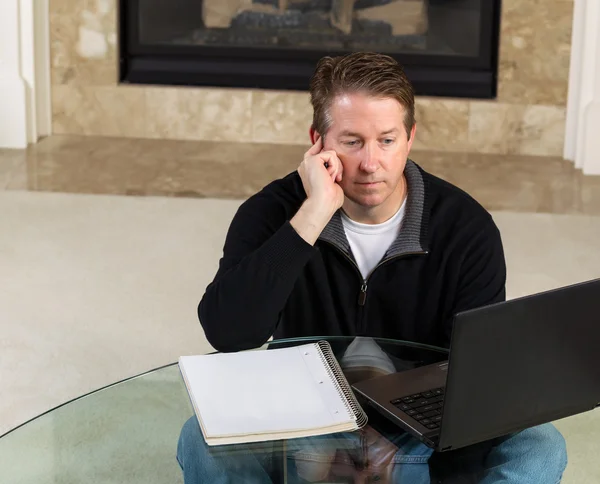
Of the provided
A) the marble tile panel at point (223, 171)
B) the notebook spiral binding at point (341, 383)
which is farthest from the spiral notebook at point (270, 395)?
the marble tile panel at point (223, 171)

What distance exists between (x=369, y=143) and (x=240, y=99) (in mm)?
Answer: 3280

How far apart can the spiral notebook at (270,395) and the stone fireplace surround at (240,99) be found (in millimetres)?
3434

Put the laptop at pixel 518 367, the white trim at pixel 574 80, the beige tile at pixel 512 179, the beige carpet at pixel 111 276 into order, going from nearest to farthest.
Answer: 1. the laptop at pixel 518 367
2. the beige carpet at pixel 111 276
3. the beige tile at pixel 512 179
4. the white trim at pixel 574 80

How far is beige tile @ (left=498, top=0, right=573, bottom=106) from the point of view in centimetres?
504

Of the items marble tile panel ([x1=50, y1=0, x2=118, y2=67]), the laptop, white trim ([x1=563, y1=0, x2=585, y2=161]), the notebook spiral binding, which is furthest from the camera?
marble tile panel ([x1=50, y1=0, x2=118, y2=67])

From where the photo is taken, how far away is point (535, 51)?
5.11 meters

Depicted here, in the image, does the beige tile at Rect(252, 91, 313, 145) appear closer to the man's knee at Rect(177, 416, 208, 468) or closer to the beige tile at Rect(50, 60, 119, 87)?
the beige tile at Rect(50, 60, 119, 87)

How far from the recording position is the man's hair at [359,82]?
203 cm

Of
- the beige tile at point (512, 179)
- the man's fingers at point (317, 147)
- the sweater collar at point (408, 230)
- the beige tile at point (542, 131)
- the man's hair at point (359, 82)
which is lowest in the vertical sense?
the beige tile at point (512, 179)

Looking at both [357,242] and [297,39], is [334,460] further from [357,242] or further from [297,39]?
[297,39]

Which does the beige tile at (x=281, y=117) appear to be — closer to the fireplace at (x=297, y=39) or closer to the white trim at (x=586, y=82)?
the fireplace at (x=297, y=39)

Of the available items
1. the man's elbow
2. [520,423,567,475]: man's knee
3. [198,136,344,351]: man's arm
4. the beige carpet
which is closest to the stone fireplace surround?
the beige carpet

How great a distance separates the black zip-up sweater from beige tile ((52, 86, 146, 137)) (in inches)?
128

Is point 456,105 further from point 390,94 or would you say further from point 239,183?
point 390,94
